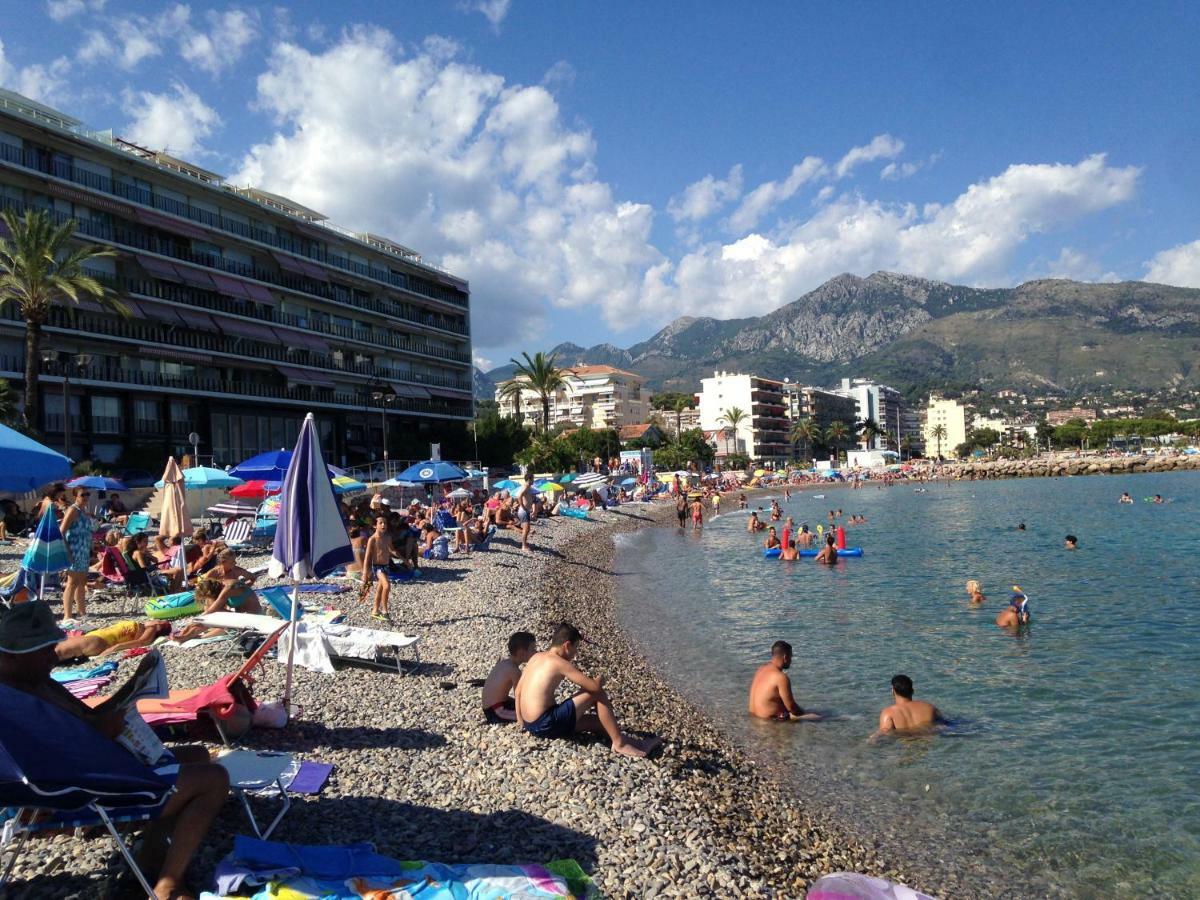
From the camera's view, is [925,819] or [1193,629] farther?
[1193,629]

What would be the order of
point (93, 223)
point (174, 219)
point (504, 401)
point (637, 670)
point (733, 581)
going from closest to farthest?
point (637, 670), point (733, 581), point (93, 223), point (174, 219), point (504, 401)

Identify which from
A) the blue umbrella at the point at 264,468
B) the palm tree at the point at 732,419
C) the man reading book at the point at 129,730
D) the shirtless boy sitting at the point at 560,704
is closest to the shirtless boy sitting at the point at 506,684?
the shirtless boy sitting at the point at 560,704

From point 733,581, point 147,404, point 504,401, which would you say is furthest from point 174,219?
point 504,401

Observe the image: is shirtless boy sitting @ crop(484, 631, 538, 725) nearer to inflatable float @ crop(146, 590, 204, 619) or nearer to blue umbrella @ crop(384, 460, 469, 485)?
inflatable float @ crop(146, 590, 204, 619)

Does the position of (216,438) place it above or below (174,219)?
below

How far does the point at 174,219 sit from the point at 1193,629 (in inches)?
1890

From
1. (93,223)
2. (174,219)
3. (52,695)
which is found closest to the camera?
(52,695)

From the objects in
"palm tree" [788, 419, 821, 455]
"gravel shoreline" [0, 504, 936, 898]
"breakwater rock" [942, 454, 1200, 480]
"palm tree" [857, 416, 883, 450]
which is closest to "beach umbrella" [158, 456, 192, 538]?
"gravel shoreline" [0, 504, 936, 898]

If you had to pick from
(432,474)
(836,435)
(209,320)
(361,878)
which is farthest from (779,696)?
(836,435)

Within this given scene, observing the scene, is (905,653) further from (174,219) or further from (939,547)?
(174,219)

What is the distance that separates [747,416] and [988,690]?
123 metres

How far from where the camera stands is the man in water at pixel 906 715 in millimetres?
9445

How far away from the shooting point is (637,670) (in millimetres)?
12508

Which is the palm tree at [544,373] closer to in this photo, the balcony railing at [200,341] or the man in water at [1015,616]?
the balcony railing at [200,341]
